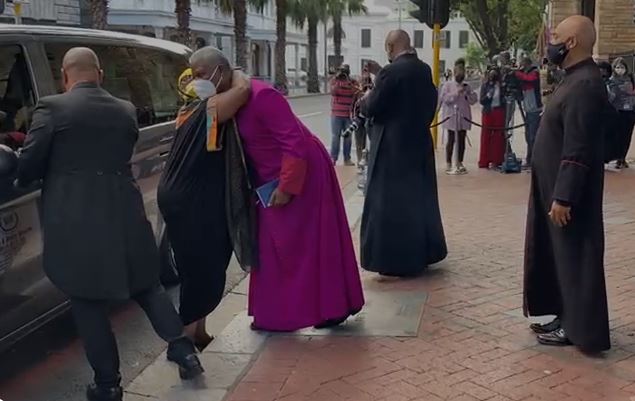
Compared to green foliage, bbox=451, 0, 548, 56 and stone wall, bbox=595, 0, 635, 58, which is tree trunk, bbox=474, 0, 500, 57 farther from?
stone wall, bbox=595, 0, 635, 58

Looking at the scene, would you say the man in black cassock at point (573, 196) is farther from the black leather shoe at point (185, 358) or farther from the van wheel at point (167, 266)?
the van wheel at point (167, 266)

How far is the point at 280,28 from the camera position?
147ft

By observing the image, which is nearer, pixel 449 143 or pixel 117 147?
pixel 117 147

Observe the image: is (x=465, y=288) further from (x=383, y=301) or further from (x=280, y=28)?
(x=280, y=28)

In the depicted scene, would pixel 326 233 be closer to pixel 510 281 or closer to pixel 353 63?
pixel 510 281

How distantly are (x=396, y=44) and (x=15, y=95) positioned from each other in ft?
8.72

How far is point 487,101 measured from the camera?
1361 cm

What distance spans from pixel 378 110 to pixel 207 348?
2134mm

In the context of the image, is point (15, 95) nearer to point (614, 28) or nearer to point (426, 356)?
point (426, 356)

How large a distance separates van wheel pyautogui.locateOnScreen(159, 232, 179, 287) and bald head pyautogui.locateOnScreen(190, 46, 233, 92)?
2.03 m

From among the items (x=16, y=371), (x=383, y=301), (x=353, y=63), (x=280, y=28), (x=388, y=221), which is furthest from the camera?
(x=353, y=63)

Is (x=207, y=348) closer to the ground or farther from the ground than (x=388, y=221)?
closer to the ground

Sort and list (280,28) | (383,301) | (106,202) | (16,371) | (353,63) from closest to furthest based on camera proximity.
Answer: (106,202) → (16,371) → (383,301) → (280,28) → (353,63)

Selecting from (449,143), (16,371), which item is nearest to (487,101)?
(449,143)
